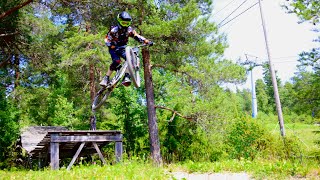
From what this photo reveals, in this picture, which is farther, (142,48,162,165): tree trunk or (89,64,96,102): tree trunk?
(89,64,96,102): tree trunk

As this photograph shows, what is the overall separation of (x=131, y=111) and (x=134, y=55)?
547 inches

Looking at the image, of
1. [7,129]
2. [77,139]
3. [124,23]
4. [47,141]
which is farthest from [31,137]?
[124,23]

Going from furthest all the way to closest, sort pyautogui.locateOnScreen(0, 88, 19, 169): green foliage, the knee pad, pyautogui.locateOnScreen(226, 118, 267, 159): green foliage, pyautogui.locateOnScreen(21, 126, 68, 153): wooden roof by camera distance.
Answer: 1. pyautogui.locateOnScreen(21, 126, 68, 153): wooden roof
2. pyautogui.locateOnScreen(0, 88, 19, 169): green foliage
3. pyautogui.locateOnScreen(226, 118, 267, 159): green foliage
4. the knee pad

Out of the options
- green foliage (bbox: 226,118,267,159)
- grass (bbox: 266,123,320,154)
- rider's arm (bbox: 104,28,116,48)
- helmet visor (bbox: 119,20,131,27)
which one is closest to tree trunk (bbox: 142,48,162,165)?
green foliage (bbox: 226,118,267,159)

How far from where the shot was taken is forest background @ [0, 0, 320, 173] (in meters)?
12.9

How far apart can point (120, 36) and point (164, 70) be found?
336 inches

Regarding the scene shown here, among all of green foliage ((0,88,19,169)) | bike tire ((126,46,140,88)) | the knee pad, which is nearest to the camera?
bike tire ((126,46,140,88))

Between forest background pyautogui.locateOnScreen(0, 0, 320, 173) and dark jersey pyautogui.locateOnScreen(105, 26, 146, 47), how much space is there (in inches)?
207

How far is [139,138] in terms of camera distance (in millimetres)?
20125

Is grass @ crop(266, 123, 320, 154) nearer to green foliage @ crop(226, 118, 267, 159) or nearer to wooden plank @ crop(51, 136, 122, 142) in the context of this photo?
green foliage @ crop(226, 118, 267, 159)

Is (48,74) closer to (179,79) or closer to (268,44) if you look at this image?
(179,79)

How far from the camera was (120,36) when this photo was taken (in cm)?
707

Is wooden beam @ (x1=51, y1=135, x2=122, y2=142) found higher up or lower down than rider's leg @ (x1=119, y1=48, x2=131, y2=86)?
lower down

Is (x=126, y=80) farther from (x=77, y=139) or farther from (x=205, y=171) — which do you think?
(x=77, y=139)
